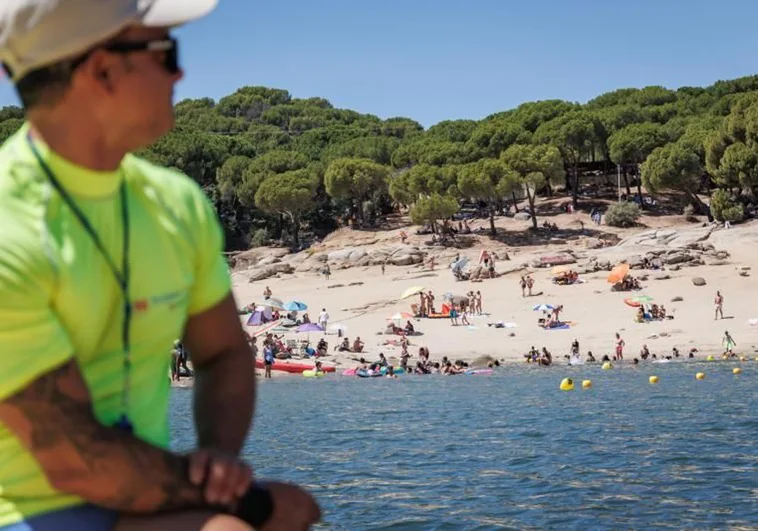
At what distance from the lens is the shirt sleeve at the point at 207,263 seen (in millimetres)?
1710

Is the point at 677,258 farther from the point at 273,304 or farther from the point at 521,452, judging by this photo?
the point at 521,452

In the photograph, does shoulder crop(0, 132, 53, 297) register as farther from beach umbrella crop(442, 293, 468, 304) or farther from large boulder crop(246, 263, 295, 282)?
large boulder crop(246, 263, 295, 282)

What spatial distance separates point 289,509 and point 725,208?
51.7 m

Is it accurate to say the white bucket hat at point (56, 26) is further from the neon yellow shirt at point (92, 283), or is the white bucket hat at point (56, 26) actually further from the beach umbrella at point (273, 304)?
the beach umbrella at point (273, 304)

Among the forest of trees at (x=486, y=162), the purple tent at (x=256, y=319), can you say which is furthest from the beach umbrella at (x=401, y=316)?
the forest of trees at (x=486, y=162)

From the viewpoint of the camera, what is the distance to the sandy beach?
33.8 metres

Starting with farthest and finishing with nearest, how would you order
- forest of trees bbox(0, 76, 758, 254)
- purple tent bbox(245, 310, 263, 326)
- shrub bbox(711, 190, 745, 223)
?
forest of trees bbox(0, 76, 758, 254) → shrub bbox(711, 190, 745, 223) → purple tent bbox(245, 310, 263, 326)

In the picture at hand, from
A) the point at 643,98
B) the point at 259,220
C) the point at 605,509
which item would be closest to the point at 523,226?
the point at 259,220

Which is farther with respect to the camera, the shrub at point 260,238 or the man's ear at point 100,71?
the shrub at point 260,238

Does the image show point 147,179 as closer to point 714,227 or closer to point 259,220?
point 714,227

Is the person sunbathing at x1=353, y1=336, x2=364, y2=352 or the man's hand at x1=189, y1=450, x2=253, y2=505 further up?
the man's hand at x1=189, y1=450, x2=253, y2=505

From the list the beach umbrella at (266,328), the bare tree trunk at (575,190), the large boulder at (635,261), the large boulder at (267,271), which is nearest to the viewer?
the beach umbrella at (266,328)

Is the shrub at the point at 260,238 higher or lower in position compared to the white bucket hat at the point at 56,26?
higher

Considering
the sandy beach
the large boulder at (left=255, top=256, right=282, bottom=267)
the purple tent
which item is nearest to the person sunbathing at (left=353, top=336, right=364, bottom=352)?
the sandy beach
